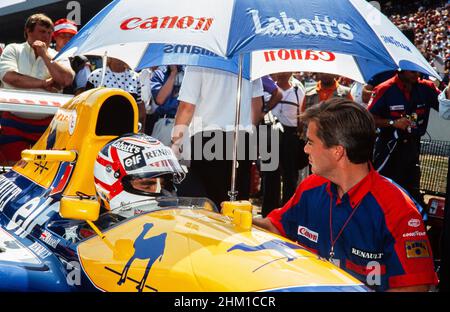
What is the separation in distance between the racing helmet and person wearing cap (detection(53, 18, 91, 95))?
3.35 m

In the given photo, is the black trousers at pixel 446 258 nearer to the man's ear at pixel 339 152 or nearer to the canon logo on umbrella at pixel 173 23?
the man's ear at pixel 339 152

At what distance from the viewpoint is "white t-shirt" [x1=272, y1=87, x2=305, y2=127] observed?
7074mm

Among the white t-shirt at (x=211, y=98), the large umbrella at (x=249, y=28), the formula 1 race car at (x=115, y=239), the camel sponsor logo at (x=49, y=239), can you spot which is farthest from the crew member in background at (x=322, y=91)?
the camel sponsor logo at (x=49, y=239)

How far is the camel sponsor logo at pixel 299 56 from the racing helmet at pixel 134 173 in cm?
171

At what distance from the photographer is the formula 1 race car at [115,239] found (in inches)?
98.6

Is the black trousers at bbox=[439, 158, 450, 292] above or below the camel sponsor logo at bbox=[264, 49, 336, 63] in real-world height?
below

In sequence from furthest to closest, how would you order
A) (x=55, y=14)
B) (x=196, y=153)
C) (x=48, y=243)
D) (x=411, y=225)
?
(x=55, y=14) < (x=196, y=153) < (x=48, y=243) < (x=411, y=225)

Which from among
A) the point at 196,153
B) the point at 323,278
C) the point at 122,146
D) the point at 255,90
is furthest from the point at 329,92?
the point at 323,278

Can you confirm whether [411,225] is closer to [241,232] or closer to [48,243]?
[241,232]

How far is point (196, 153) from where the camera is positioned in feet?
15.1

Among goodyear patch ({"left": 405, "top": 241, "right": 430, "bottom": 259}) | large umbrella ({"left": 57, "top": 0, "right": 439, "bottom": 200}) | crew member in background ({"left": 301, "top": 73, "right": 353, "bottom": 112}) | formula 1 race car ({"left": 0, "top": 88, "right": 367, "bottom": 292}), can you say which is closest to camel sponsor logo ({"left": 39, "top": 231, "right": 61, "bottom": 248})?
formula 1 race car ({"left": 0, "top": 88, "right": 367, "bottom": 292})

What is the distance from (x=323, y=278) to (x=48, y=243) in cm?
165

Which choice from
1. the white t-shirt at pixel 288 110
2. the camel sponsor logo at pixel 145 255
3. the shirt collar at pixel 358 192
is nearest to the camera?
the camel sponsor logo at pixel 145 255

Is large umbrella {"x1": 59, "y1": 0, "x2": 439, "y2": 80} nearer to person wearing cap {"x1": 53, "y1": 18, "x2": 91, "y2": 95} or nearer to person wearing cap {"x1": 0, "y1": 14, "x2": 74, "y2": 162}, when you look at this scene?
person wearing cap {"x1": 0, "y1": 14, "x2": 74, "y2": 162}
